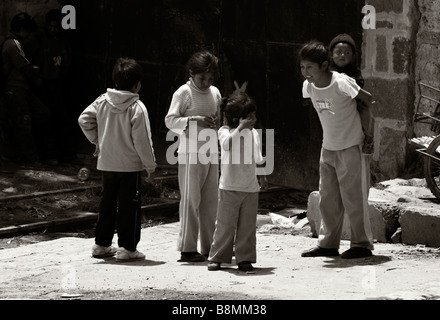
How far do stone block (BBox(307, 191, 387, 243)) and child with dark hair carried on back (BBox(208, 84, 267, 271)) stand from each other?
1.38 m

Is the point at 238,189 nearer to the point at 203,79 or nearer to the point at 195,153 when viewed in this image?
the point at 195,153

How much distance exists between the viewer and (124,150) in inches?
333

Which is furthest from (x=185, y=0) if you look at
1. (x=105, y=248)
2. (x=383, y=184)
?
(x=105, y=248)

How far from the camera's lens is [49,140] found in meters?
14.0

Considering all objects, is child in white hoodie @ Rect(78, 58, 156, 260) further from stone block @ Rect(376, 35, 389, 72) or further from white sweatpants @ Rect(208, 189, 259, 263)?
stone block @ Rect(376, 35, 389, 72)

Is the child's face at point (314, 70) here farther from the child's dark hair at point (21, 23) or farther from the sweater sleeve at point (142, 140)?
the child's dark hair at point (21, 23)

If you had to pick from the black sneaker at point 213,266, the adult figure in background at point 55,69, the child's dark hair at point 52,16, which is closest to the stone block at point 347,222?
the black sneaker at point 213,266

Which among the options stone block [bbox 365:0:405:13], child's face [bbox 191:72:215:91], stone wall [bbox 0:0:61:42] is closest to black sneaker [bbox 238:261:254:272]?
child's face [bbox 191:72:215:91]

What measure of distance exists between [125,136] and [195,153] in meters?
0.52

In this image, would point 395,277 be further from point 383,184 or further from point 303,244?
point 383,184

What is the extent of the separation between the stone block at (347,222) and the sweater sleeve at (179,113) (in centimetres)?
159

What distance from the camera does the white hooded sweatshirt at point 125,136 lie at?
8.41 metres

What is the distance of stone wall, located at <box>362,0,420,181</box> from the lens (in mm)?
10617

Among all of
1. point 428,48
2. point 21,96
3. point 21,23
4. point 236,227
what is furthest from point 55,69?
point 236,227
